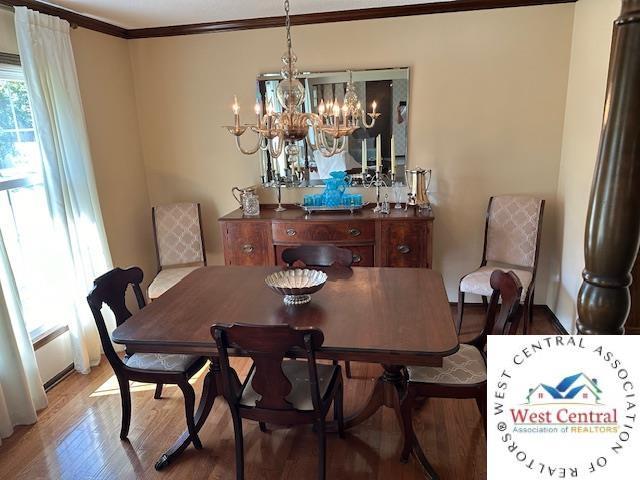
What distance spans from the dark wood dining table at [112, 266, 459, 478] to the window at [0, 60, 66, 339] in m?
1.19

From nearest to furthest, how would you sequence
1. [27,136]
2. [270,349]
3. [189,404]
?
[270,349] → [189,404] → [27,136]

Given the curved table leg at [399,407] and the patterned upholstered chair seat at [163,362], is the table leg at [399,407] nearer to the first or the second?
the curved table leg at [399,407]

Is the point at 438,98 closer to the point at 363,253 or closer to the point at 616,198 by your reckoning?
the point at 363,253

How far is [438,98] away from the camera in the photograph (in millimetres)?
3410

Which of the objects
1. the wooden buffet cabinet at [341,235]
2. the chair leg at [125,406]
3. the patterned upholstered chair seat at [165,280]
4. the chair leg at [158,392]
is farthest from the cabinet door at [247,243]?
the chair leg at [125,406]

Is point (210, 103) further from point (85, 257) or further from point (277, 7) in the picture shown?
point (85, 257)

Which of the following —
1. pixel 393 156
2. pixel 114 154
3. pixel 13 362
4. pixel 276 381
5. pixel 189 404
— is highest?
pixel 114 154

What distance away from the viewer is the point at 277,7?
311 cm

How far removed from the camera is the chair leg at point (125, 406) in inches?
86.5

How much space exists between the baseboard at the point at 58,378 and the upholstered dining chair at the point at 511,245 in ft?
9.30

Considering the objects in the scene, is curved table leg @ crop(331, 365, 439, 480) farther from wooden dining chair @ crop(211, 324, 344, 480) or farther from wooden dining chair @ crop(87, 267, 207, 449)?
wooden dining chair @ crop(87, 267, 207, 449)

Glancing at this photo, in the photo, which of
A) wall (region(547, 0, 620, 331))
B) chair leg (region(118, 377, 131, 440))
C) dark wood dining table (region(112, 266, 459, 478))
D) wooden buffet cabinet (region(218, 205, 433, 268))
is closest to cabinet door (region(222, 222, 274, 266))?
wooden buffet cabinet (region(218, 205, 433, 268))

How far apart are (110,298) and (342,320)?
4.12ft

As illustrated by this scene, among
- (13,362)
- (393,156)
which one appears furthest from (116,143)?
(393,156)
